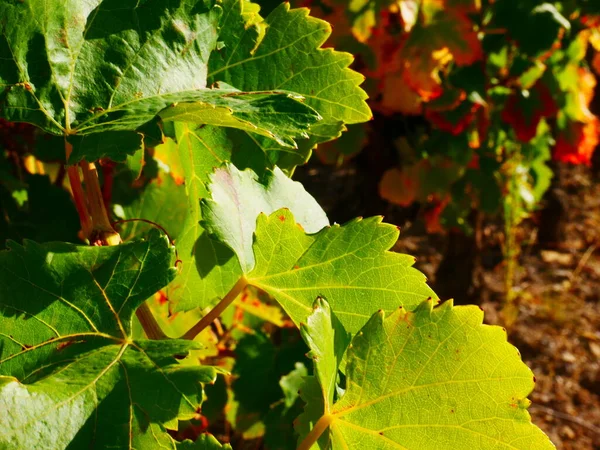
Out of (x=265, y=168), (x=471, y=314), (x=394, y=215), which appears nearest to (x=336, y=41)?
(x=394, y=215)

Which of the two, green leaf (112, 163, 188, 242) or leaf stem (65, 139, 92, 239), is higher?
leaf stem (65, 139, 92, 239)

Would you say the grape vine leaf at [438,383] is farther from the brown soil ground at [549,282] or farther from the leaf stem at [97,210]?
the brown soil ground at [549,282]

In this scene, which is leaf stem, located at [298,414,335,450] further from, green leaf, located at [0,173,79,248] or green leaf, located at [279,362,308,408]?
green leaf, located at [279,362,308,408]

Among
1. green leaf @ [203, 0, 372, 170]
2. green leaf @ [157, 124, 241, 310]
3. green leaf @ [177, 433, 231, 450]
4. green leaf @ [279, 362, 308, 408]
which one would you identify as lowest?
green leaf @ [279, 362, 308, 408]

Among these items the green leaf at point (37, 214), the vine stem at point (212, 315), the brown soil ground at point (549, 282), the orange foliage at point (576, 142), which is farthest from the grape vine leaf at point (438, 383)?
the orange foliage at point (576, 142)

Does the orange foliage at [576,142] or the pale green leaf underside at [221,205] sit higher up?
the pale green leaf underside at [221,205]

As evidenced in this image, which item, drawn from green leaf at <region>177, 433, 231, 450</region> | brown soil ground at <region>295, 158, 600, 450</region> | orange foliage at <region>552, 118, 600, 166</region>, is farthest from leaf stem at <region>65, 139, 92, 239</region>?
orange foliage at <region>552, 118, 600, 166</region>
